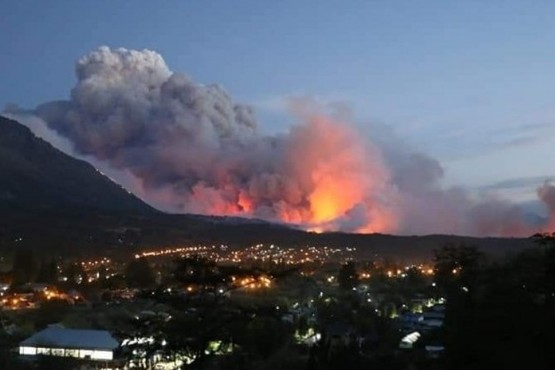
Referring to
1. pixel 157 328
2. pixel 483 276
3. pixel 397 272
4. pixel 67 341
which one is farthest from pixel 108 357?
pixel 397 272

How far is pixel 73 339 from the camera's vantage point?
26.7 metres

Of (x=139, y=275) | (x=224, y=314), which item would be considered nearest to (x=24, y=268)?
(x=139, y=275)

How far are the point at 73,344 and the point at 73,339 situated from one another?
851 millimetres

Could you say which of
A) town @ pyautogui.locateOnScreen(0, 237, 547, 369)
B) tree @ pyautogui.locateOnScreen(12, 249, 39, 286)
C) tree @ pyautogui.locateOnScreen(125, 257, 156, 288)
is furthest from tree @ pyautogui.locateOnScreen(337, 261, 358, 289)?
tree @ pyautogui.locateOnScreen(12, 249, 39, 286)

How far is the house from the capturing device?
24516 mm

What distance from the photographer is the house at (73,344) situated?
24.5 meters

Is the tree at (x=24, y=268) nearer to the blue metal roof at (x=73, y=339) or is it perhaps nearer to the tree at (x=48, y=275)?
the tree at (x=48, y=275)

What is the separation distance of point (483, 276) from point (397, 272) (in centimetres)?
4895

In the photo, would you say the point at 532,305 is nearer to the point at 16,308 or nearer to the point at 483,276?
the point at 483,276

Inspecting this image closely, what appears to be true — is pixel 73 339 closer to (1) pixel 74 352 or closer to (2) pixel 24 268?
(1) pixel 74 352

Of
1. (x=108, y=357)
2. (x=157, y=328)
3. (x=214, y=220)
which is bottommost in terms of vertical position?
(x=108, y=357)

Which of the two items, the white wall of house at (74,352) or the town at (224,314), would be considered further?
the white wall of house at (74,352)

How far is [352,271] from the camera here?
174 ft

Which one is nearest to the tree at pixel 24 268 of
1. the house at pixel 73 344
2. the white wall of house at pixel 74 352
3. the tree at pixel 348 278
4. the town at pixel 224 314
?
the town at pixel 224 314
